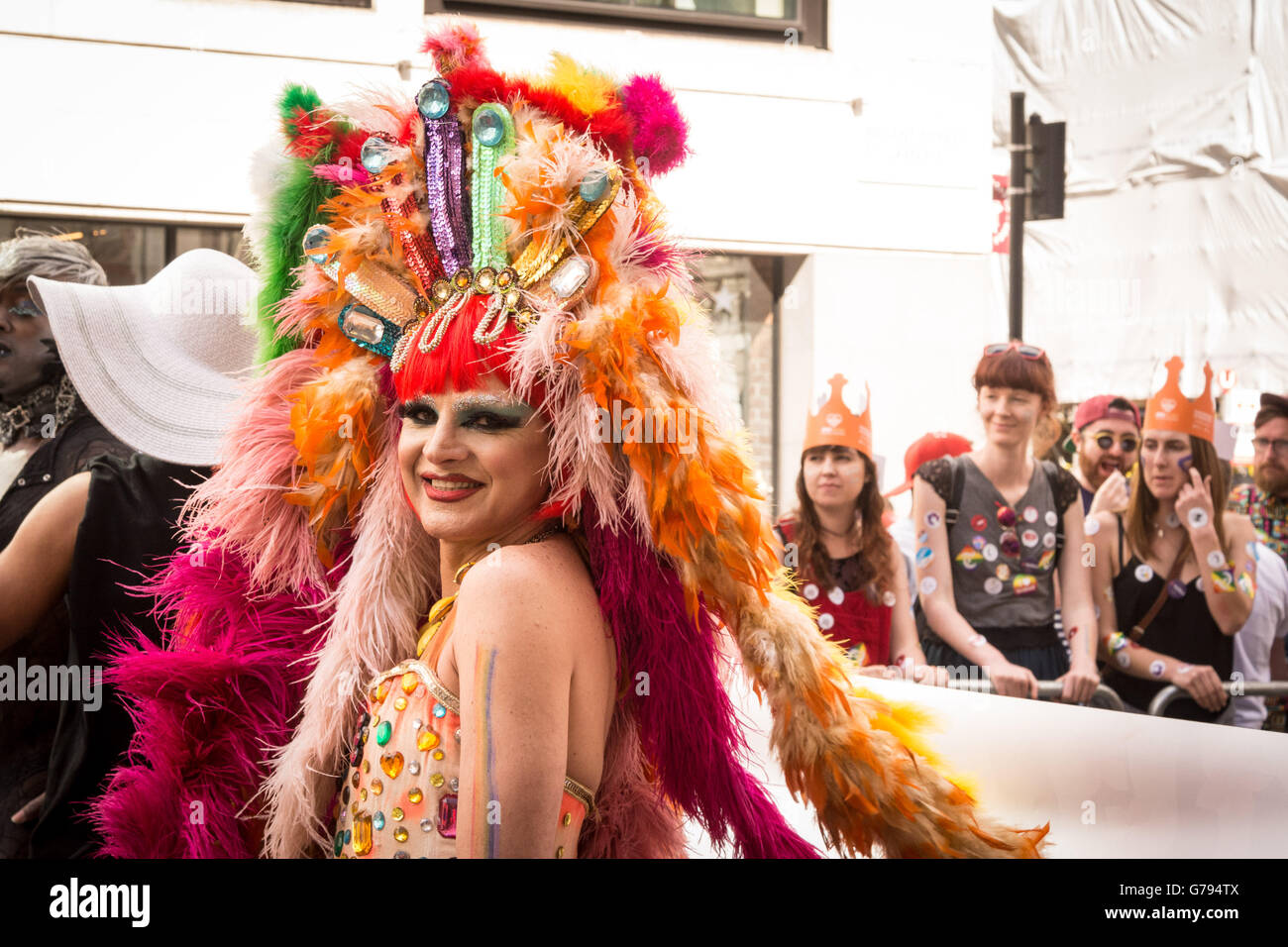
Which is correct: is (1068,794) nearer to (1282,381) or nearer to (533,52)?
(533,52)

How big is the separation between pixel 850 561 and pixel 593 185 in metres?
1.91

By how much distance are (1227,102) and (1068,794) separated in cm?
310

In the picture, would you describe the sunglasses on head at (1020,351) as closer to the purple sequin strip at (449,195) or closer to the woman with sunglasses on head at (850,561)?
the woman with sunglasses on head at (850,561)

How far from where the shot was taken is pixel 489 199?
1471mm

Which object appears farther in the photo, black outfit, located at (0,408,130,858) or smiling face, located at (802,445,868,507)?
smiling face, located at (802,445,868,507)

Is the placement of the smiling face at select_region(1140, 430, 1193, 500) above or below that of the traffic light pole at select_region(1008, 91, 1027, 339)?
below

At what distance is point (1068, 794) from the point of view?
2.42m

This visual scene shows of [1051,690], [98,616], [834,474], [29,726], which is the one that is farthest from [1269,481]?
[29,726]

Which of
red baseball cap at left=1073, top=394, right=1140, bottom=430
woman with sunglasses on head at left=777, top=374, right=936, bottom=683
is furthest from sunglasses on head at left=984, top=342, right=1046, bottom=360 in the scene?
woman with sunglasses on head at left=777, top=374, right=936, bottom=683

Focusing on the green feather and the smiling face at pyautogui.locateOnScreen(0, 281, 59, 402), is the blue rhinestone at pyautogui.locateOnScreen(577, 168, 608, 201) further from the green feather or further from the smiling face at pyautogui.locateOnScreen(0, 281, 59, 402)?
the smiling face at pyautogui.locateOnScreen(0, 281, 59, 402)

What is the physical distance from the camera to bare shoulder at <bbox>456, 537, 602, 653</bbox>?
1346 mm

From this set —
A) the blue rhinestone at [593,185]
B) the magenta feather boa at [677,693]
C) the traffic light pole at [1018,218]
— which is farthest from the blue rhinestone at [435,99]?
the traffic light pole at [1018,218]

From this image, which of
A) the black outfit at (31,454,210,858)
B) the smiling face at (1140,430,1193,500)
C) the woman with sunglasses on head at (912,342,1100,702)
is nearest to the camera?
the black outfit at (31,454,210,858)
